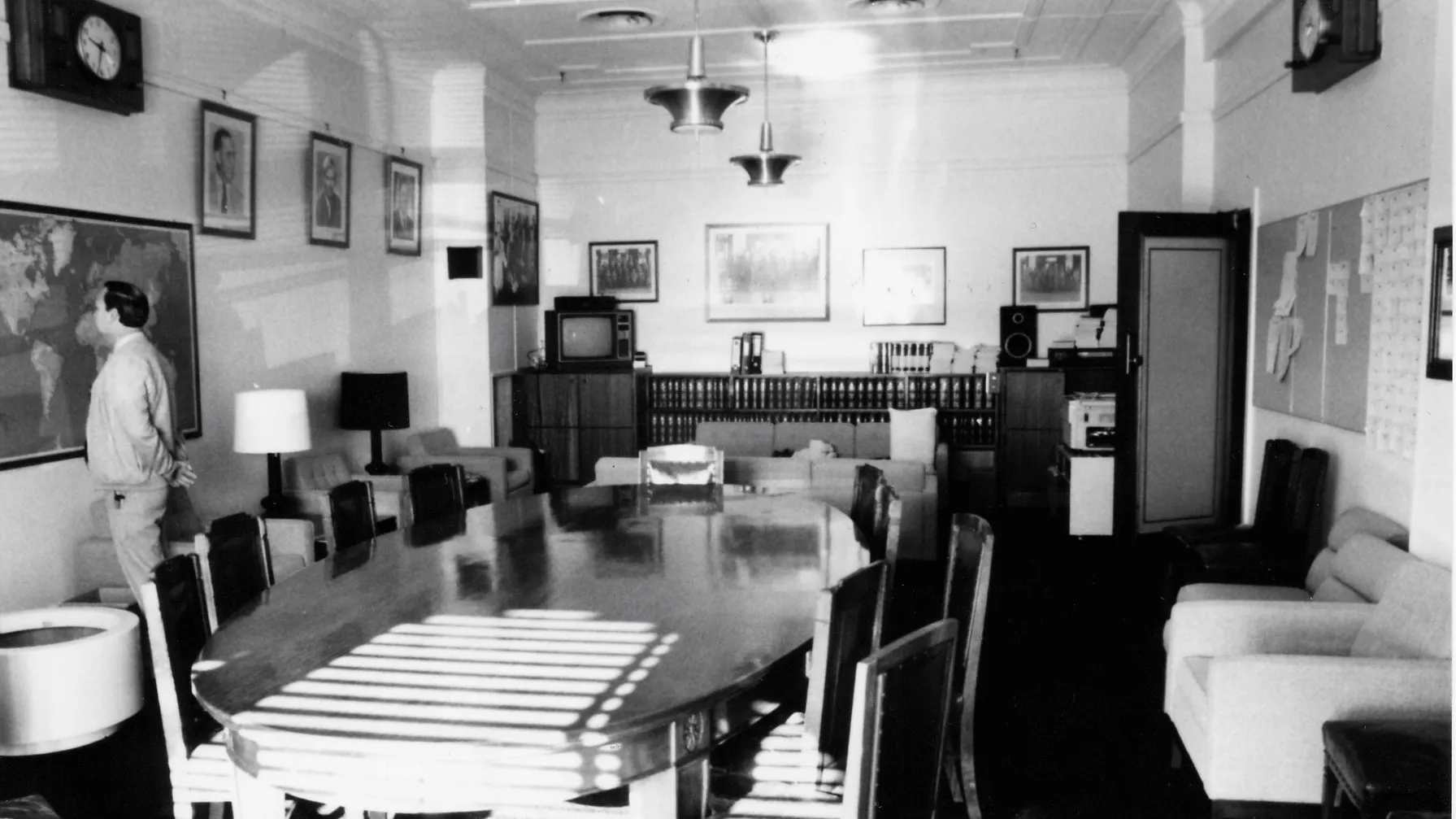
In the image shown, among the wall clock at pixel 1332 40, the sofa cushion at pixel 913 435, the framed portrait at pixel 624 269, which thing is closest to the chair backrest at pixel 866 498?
the wall clock at pixel 1332 40

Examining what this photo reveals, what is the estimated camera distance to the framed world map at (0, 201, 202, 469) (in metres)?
4.66

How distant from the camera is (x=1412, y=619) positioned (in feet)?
10.8

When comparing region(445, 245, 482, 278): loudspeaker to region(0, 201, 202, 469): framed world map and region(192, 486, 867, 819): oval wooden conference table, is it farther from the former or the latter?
region(192, 486, 867, 819): oval wooden conference table

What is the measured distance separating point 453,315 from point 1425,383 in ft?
22.9

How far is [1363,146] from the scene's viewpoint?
15.8 feet

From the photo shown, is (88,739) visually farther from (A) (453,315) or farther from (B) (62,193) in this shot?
(A) (453,315)

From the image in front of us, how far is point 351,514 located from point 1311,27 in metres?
4.55

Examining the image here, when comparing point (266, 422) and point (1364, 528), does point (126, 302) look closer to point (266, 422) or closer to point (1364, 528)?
point (266, 422)

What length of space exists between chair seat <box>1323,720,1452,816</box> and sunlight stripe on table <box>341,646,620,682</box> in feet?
6.05

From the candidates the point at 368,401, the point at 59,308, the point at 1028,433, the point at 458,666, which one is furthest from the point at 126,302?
the point at 1028,433

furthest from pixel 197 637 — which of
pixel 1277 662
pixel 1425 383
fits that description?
pixel 1425 383

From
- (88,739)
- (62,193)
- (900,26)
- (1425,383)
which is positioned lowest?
(88,739)

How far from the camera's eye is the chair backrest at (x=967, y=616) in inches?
129

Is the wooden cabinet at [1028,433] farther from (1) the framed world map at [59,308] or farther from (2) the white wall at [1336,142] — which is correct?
(1) the framed world map at [59,308]
